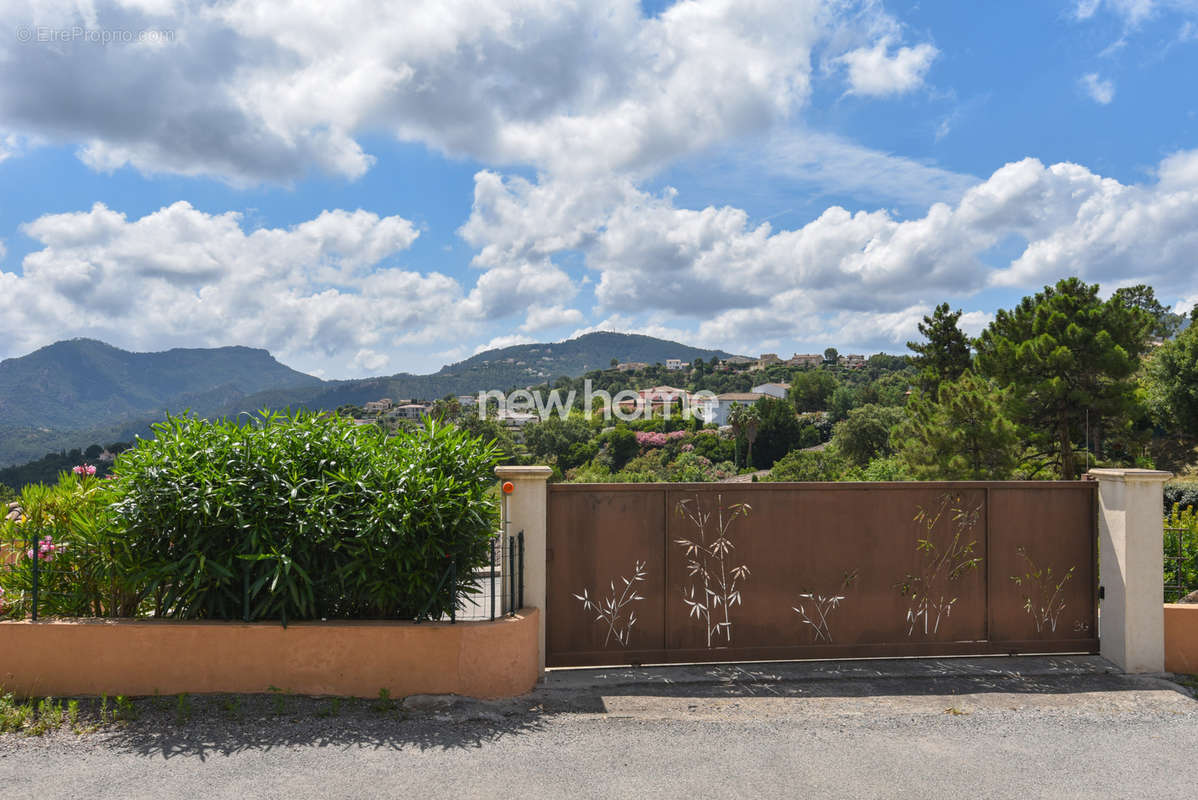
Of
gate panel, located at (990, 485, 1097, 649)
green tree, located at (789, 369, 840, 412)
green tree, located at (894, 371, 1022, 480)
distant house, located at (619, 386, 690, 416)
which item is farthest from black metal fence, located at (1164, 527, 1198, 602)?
green tree, located at (789, 369, 840, 412)

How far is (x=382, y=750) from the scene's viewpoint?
4512 mm

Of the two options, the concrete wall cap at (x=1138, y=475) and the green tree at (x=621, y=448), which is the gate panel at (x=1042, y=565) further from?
the green tree at (x=621, y=448)

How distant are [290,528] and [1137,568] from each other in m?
6.58

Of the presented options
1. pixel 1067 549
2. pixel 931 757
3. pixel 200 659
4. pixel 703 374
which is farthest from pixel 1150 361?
pixel 703 374

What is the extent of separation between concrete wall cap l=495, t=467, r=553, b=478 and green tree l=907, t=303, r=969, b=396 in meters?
40.8

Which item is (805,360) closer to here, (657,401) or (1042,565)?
(657,401)

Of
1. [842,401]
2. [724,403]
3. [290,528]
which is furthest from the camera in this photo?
[724,403]

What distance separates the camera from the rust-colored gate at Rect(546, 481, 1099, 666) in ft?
19.5

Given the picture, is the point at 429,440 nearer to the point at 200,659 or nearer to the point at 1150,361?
the point at 200,659

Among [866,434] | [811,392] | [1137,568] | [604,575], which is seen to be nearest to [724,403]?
[811,392]

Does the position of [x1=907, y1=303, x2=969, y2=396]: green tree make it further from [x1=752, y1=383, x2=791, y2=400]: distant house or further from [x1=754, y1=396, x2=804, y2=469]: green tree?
[x1=752, y1=383, x2=791, y2=400]: distant house

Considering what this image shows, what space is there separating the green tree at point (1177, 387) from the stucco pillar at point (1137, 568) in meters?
35.3

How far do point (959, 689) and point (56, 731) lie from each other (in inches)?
246

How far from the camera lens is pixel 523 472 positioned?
5668 millimetres
